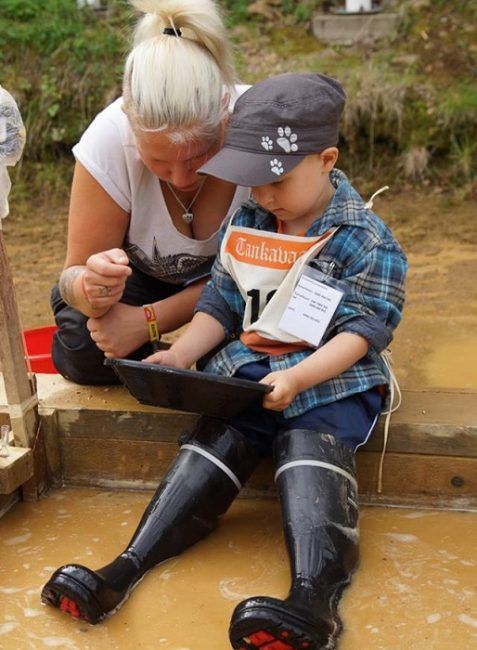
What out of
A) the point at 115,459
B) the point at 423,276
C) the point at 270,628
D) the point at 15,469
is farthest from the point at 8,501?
the point at 423,276

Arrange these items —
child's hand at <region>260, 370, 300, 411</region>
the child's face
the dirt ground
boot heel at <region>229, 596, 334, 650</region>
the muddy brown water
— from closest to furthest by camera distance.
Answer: boot heel at <region>229, 596, 334, 650</region>
the muddy brown water
child's hand at <region>260, 370, 300, 411</region>
the child's face
the dirt ground

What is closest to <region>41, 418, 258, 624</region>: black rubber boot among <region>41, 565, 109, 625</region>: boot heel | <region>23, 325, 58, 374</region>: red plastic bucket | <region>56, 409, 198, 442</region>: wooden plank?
<region>41, 565, 109, 625</region>: boot heel

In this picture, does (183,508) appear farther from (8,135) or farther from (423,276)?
(423,276)

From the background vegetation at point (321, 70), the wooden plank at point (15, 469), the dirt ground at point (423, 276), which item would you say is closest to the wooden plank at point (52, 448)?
the wooden plank at point (15, 469)

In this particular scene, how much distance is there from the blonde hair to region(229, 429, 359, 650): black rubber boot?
738mm

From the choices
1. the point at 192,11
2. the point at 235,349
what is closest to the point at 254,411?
the point at 235,349

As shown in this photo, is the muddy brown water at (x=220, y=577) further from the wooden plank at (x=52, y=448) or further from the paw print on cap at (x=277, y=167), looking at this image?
the paw print on cap at (x=277, y=167)

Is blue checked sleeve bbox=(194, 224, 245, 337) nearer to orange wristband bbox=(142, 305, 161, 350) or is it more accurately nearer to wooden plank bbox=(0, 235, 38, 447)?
orange wristband bbox=(142, 305, 161, 350)

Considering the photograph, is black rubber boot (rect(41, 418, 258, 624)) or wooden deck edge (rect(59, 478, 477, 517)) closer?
black rubber boot (rect(41, 418, 258, 624))

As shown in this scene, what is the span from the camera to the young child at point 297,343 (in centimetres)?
195

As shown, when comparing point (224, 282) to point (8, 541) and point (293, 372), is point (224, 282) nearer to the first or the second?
point (293, 372)

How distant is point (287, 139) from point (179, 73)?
298 mm

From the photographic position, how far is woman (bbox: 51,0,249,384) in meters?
2.11

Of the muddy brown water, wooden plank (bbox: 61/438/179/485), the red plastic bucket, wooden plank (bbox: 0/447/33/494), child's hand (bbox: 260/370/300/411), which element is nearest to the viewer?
the muddy brown water
